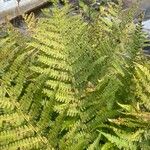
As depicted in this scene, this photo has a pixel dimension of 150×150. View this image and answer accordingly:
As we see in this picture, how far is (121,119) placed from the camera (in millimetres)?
1973

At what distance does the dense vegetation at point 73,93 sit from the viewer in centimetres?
198

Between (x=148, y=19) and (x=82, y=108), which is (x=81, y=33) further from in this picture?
(x=148, y=19)

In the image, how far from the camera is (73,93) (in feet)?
7.25

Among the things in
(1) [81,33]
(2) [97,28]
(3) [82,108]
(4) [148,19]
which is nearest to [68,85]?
(3) [82,108]

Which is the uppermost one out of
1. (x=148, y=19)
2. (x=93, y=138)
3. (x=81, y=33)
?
(x=81, y=33)

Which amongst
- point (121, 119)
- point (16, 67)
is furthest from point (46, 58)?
point (121, 119)

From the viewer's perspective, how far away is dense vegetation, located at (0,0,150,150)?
1980mm

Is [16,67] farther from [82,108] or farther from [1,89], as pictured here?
[82,108]

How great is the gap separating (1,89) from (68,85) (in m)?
0.32

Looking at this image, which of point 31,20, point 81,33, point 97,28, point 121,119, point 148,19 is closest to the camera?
point 121,119

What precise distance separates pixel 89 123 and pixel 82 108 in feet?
0.28

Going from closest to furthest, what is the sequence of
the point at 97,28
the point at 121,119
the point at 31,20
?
the point at 121,119 < the point at 97,28 < the point at 31,20

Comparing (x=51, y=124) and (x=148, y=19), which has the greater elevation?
(x=51, y=124)

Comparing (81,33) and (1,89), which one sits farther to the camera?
(81,33)
